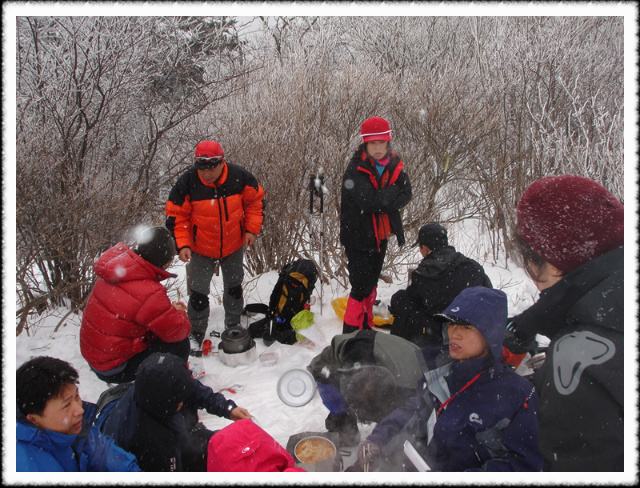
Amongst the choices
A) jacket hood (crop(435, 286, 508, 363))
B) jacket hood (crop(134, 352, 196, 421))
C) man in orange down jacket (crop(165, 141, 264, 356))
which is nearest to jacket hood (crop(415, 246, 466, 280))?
jacket hood (crop(435, 286, 508, 363))

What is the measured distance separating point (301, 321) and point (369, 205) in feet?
4.60

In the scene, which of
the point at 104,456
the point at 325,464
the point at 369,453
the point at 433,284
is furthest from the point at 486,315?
the point at 104,456

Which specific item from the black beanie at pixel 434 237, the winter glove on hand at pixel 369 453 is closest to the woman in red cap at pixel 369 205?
the black beanie at pixel 434 237

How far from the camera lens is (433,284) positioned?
312cm

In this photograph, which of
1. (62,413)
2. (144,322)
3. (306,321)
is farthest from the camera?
(306,321)

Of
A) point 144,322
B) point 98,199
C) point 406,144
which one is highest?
point 406,144

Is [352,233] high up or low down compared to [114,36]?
down

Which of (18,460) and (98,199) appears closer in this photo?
(18,460)

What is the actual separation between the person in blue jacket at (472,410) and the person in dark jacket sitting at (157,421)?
863mm

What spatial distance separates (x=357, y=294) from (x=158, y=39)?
18.3 feet

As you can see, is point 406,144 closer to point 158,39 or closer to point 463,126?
point 463,126

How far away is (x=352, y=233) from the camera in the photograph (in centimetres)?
347

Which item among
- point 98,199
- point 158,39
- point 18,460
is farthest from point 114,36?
point 18,460

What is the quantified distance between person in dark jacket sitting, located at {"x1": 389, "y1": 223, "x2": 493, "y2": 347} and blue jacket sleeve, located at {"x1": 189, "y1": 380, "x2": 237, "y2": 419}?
1529mm
